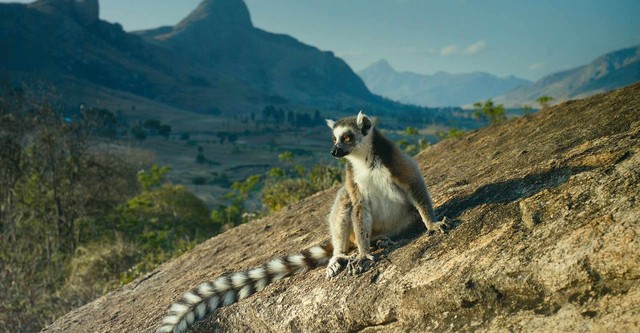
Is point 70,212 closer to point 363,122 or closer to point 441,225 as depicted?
point 363,122

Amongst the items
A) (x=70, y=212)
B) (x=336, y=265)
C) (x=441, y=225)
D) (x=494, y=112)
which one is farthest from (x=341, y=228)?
(x=70, y=212)

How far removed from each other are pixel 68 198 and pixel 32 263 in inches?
187

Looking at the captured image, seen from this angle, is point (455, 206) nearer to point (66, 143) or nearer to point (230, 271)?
point (230, 271)

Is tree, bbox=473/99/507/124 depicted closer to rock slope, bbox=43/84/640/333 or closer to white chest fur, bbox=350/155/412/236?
rock slope, bbox=43/84/640/333

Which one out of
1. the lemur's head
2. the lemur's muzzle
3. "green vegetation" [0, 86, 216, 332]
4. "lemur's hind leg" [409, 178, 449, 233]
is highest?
the lemur's head

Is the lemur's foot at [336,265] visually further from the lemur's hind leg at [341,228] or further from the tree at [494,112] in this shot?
the tree at [494,112]

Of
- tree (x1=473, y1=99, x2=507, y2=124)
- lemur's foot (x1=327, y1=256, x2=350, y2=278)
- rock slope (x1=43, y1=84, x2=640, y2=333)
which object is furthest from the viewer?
tree (x1=473, y1=99, x2=507, y2=124)

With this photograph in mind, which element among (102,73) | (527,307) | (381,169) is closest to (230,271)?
(381,169)

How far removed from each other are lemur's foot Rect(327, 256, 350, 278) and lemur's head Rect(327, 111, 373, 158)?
3.67 ft

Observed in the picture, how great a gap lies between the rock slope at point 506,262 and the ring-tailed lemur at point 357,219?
16 centimetres

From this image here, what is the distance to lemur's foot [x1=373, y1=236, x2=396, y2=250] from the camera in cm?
476

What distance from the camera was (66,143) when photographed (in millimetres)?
15367

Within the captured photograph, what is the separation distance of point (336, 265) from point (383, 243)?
0.55m

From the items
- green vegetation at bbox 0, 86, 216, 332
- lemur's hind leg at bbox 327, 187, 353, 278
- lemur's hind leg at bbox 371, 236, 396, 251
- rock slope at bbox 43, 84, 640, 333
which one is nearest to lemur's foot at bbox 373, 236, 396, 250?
lemur's hind leg at bbox 371, 236, 396, 251
